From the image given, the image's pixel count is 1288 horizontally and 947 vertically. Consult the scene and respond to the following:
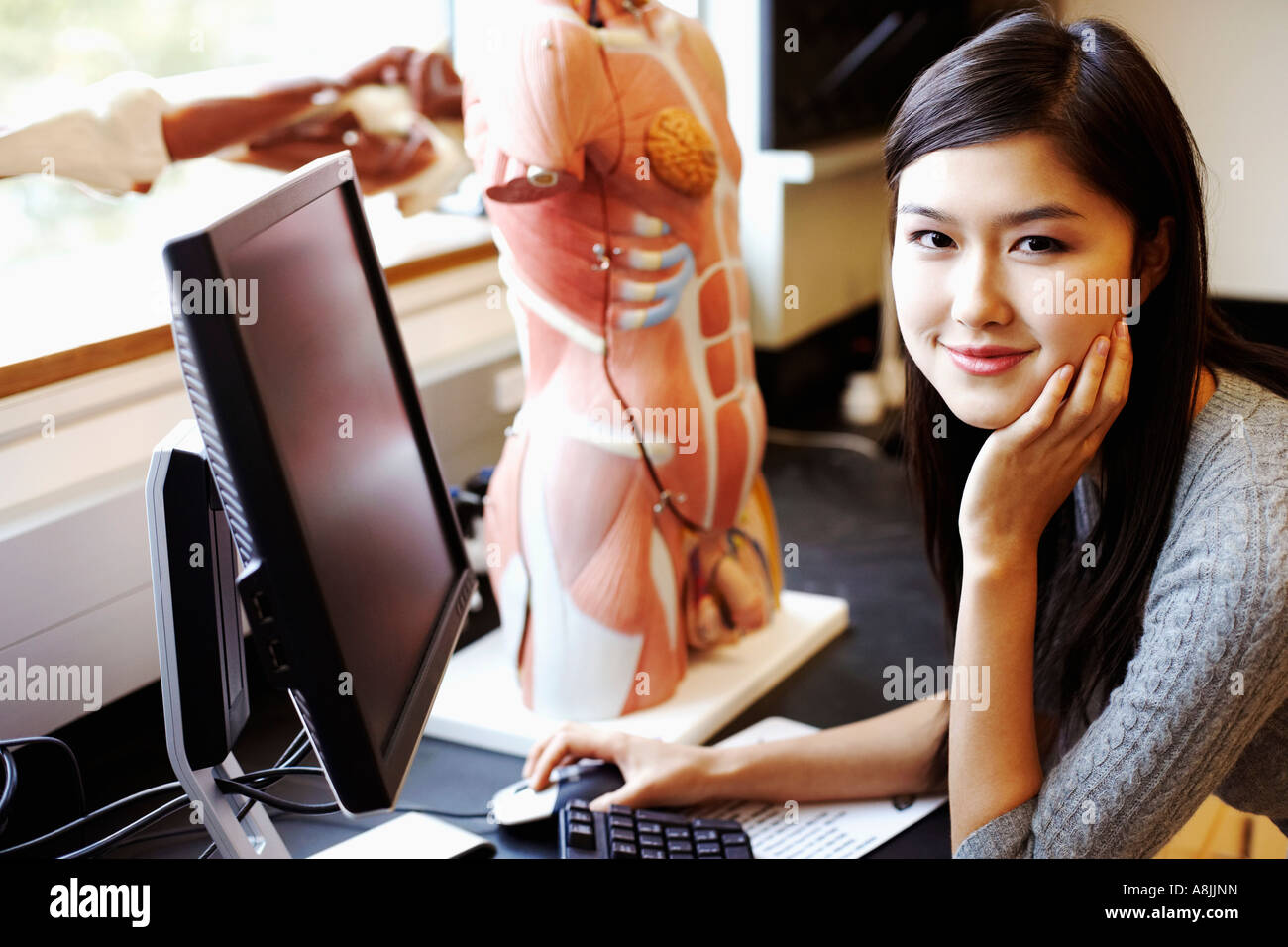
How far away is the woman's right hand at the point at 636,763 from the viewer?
38.9 inches

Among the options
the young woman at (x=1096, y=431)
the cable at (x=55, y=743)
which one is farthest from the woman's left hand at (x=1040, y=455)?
the cable at (x=55, y=743)

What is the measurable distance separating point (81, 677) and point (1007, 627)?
807 mm

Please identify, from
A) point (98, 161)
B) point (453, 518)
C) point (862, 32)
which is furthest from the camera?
point (862, 32)

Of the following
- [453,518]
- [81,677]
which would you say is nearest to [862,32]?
[453,518]

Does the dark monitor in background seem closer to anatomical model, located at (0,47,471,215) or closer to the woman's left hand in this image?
anatomical model, located at (0,47,471,215)

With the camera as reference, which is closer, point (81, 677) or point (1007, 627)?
point (1007, 627)

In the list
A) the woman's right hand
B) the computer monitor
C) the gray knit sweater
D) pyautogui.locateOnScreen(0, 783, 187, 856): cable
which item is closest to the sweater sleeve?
the gray knit sweater

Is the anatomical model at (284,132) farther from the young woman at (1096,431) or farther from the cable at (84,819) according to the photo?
the young woman at (1096,431)

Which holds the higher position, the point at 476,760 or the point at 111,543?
the point at 111,543

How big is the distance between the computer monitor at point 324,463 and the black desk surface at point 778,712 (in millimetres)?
183
